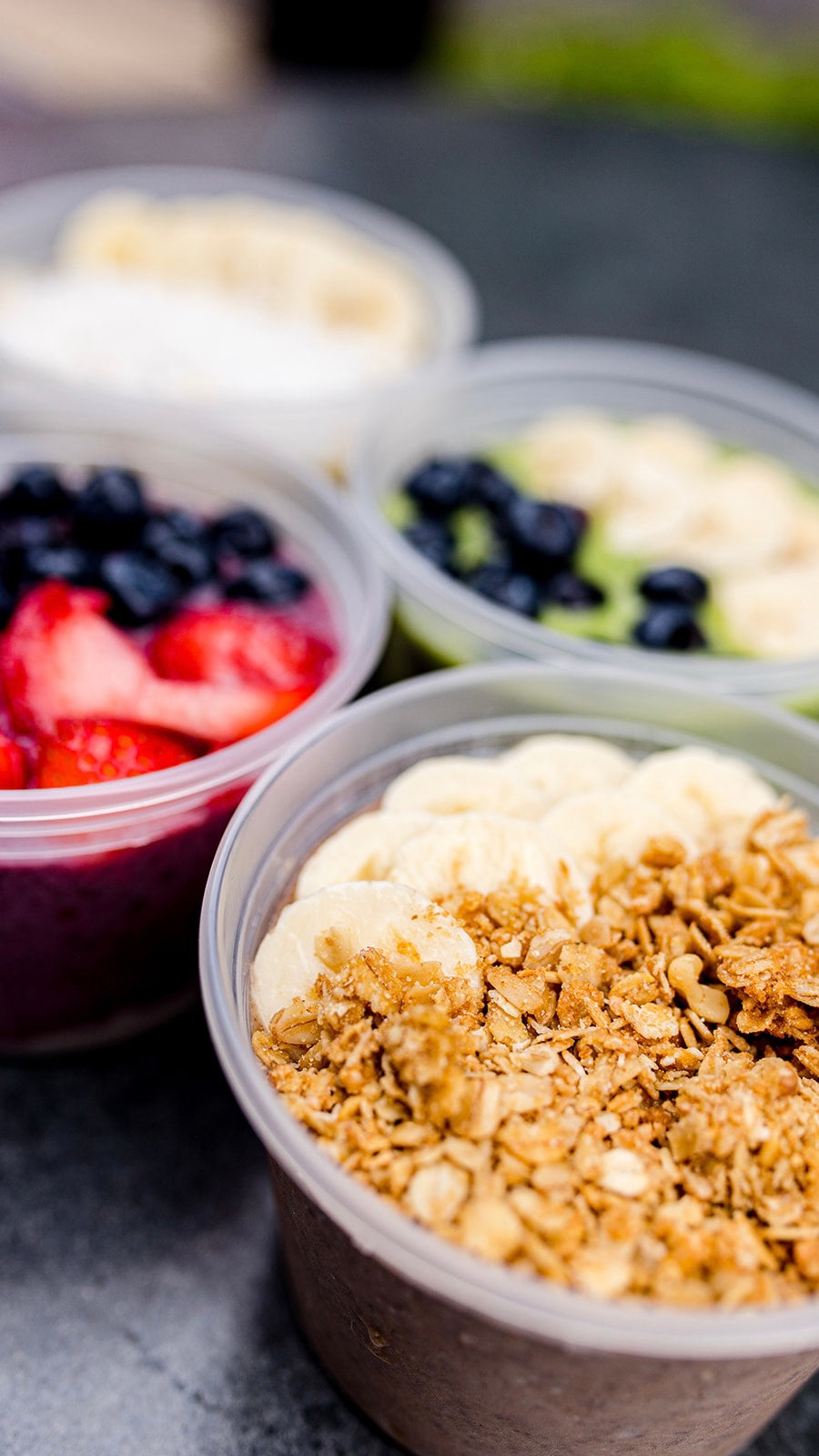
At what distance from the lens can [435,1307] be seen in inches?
31.8

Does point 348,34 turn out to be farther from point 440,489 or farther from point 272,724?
point 272,724

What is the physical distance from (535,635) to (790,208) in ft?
6.80

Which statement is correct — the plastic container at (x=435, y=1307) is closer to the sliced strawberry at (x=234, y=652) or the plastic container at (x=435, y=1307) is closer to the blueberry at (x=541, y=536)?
the sliced strawberry at (x=234, y=652)

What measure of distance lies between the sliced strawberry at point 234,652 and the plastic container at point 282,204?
35cm

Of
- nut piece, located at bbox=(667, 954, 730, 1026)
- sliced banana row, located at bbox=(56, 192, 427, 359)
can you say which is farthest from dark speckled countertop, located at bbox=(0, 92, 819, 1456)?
sliced banana row, located at bbox=(56, 192, 427, 359)

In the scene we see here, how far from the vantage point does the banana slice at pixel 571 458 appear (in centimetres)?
177

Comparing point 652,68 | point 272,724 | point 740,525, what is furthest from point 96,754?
point 652,68

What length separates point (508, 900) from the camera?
1.04 m

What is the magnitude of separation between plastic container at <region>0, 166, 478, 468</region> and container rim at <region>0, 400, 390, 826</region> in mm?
34

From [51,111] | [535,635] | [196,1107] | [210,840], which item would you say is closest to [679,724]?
[535,635]

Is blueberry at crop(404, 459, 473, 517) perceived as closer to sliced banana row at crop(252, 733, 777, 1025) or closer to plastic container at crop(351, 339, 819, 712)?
plastic container at crop(351, 339, 819, 712)

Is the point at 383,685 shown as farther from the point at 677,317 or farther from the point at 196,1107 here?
the point at 677,317

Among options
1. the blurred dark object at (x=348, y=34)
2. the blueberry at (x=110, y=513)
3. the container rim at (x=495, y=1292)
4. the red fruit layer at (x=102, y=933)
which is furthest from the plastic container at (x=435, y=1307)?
the blurred dark object at (x=348, y=34)

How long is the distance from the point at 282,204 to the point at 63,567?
1.21 metres
